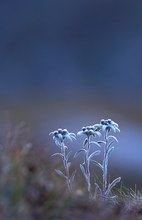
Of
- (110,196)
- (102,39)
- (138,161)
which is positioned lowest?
(110,196)

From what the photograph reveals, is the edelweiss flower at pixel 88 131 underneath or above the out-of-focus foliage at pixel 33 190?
above

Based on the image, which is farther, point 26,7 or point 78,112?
point 26,7

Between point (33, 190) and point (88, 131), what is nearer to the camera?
point (33, 190)

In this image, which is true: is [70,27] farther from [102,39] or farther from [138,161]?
[138,161]

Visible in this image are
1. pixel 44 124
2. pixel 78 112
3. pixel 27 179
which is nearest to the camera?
pixel 27 179

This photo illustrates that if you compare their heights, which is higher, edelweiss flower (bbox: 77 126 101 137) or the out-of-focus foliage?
edelweiss flower (bbox: 77 126 101 137)

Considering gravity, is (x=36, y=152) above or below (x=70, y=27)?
below

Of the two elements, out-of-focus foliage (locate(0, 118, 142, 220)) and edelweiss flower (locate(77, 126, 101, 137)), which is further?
edelweiss flower (locate(77, 126, 101, 137))

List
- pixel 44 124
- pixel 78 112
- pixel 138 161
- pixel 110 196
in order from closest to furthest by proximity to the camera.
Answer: pixel 110 196
pixel 138 161
pixel 44 124
pixel 78 112

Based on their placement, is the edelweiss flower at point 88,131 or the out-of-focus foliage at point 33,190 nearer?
the out-of-focus foliage at point 33,190

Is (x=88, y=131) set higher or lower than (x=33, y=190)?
higher

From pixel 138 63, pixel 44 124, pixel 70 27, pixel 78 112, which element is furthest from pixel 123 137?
pixel 70 27
